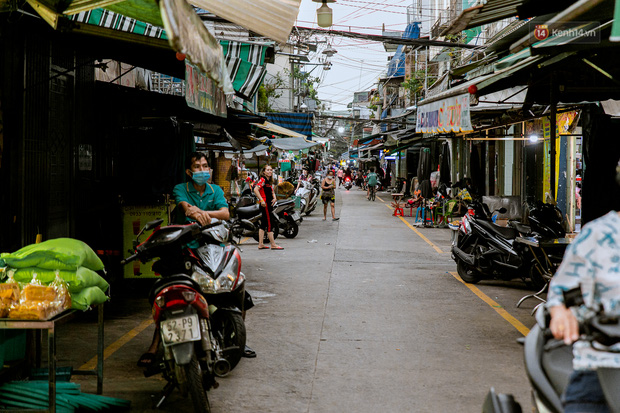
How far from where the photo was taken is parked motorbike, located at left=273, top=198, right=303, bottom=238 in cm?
1650

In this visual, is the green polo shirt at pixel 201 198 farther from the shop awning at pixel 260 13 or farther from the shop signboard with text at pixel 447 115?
the shop signboard with text at pixel 447 115

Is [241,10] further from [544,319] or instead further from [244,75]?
[244,75]

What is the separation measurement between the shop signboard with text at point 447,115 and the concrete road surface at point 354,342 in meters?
2.44

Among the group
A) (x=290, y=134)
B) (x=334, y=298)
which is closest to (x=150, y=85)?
(x=290, y=134)

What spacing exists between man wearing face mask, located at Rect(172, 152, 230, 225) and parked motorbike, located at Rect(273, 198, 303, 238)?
10.2m

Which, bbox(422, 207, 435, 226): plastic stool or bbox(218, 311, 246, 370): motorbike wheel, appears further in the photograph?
bbox(422, 207, 435, 226): plastic stool

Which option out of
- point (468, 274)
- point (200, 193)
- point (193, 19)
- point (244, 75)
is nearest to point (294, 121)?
point (468, 274)

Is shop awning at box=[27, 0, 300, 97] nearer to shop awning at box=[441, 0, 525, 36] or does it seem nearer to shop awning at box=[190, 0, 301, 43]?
shop awning at box=[190, 0, 301, 43]

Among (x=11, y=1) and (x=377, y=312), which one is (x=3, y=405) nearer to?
(x=11, y=1)

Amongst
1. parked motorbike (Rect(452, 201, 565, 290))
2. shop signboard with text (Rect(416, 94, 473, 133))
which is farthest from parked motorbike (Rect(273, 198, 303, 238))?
parked motorbike (Rect(452, 201, 565, 290))

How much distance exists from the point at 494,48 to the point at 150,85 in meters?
9.58

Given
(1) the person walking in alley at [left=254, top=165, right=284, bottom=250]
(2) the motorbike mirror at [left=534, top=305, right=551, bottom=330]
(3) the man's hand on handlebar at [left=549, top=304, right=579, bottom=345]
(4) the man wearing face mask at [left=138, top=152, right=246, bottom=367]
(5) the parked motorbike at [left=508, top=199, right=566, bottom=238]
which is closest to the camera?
(3) the man's hand on handlebar at [left=549, top=304, right=579, bottom=345]

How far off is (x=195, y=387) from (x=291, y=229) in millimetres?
12587

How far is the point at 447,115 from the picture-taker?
10.1m
